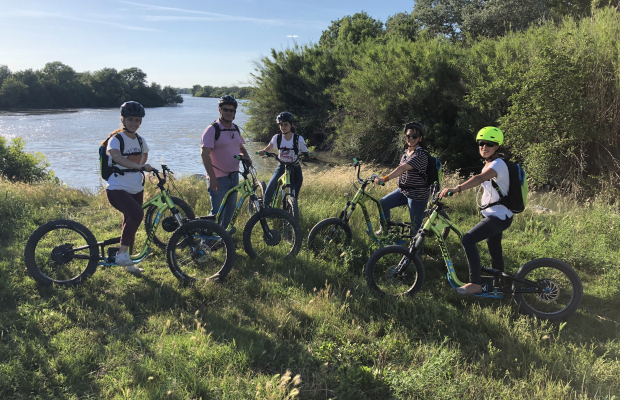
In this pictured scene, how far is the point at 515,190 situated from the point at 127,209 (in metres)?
4.34

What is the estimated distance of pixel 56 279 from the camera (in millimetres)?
4344

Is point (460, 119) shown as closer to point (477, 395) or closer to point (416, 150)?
point (416, 150)

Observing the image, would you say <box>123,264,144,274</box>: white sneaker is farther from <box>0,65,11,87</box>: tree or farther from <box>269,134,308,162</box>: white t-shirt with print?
<box>0,65,11,87</box>: tree

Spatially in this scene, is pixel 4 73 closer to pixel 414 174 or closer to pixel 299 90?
pixel 299 90

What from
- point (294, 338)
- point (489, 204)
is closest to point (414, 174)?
point (489, 204)

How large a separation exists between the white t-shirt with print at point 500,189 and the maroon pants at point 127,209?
3952 mm

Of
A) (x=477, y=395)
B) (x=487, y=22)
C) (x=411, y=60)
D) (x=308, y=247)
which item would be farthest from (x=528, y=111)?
(x=487, y=22)

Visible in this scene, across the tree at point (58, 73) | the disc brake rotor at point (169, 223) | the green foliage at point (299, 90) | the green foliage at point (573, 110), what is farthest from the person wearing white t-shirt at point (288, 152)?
the tree at point (58, 73)

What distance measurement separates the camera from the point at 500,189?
3633 mm

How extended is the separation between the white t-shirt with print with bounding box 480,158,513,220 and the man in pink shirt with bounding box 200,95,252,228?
315 centimetres

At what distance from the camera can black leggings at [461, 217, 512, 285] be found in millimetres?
3734

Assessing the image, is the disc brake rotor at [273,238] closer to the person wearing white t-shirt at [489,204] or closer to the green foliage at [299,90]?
the person wearing white t-shirt at [489,204]

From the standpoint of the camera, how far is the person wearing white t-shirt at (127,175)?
410 cm

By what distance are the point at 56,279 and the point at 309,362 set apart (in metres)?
3.41
